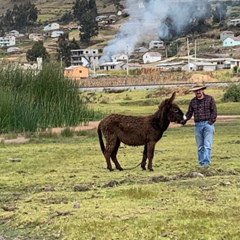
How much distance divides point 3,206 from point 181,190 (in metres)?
2.59

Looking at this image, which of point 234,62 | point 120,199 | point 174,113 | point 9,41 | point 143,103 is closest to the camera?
point 120,199

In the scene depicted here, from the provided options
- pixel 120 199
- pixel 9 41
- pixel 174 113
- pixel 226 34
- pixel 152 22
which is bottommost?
pixel 120 199

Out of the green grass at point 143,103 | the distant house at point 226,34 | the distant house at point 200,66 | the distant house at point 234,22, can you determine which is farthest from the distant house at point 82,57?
the green grass at point 143,103

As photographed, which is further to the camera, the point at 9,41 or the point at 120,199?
the point at 9,41

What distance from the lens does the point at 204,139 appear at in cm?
1146

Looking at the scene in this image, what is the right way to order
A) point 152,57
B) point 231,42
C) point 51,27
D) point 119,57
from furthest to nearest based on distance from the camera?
point 51,27, point 119,57, point 152,57, point 231,42

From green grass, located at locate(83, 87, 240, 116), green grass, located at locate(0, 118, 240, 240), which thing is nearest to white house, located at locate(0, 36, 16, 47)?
green grass, located at locate(83, 87, 240, 116)

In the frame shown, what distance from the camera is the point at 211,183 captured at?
909cm

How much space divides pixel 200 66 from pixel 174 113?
83.4 metres

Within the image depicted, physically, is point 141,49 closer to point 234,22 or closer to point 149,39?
point 149,39

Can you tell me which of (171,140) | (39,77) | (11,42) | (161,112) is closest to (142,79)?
(39,77)

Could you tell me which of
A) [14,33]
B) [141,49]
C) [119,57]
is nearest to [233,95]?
[119,57]

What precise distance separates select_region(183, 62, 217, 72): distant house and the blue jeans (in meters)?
80.3

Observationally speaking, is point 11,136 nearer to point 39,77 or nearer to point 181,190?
point 39,77
